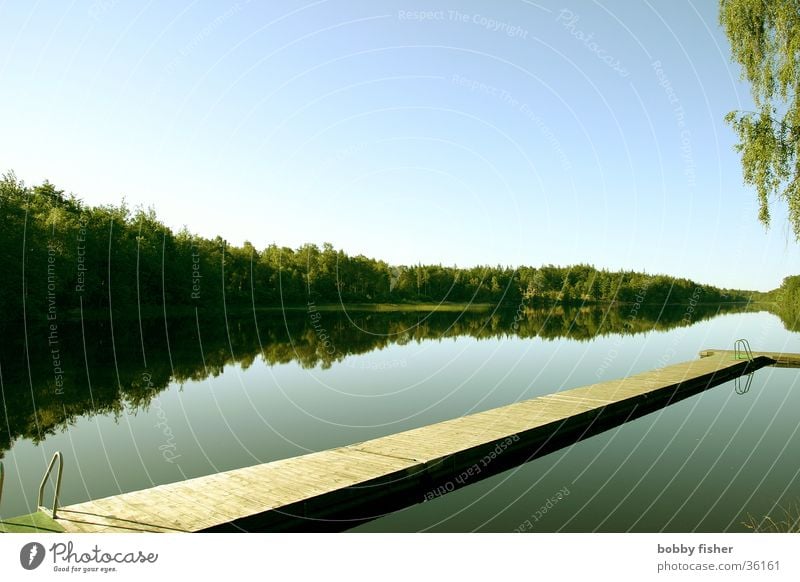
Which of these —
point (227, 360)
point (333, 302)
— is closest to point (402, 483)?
point (227, 360)

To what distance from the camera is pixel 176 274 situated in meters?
65.1

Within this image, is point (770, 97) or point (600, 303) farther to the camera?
point (600, 303)

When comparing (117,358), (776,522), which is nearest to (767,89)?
(776,522)

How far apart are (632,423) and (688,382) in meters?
5.84

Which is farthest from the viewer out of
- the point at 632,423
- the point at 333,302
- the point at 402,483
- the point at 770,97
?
the point at 333,302

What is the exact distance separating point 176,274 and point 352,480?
60.0 meters

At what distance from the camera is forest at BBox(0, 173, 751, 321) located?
146ft

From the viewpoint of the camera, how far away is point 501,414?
1488cm

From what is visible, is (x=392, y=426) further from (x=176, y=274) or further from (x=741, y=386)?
(x=176, y=274)

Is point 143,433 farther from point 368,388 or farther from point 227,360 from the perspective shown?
point 227,360

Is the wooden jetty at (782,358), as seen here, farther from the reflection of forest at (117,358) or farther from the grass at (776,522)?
the grass at (776,522)

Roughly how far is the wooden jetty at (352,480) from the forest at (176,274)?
2655 cm
